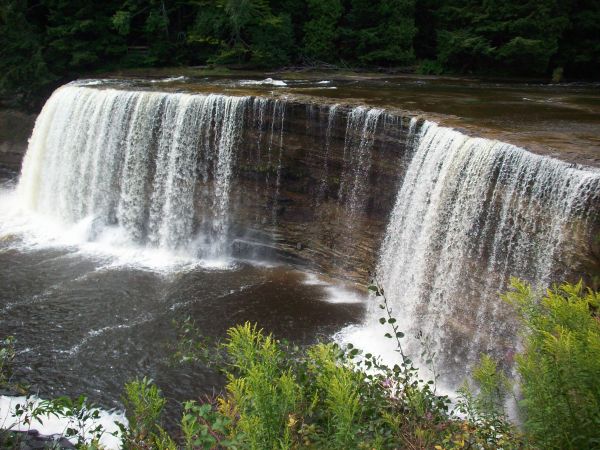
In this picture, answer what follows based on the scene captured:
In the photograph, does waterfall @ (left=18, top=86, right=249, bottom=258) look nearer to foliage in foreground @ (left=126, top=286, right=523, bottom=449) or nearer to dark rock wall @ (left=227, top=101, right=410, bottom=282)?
dark rock wall @ (left=227, top=101, right=410, bottom=282)

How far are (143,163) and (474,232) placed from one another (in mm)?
8058

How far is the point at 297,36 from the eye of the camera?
21.9m

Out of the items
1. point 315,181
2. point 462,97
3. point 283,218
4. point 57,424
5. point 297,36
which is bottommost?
point 57,424

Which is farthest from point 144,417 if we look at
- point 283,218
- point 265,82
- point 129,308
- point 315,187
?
point 265,82

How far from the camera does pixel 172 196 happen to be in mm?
13336

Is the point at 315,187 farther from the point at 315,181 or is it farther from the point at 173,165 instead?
the point at 173,165

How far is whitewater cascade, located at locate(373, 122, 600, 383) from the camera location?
297 inches

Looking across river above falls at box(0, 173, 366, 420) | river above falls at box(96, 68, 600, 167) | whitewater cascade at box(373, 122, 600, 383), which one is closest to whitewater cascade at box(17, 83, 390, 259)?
river above falls at box(0, 173, 366, 420)

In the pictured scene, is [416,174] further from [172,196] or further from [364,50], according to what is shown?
[364,50]

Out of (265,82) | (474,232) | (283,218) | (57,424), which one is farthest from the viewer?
(265,82)

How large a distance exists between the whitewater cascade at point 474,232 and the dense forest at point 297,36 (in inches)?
419

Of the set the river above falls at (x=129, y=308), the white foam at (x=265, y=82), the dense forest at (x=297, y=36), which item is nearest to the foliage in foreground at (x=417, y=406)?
the river above falls at (x=129, y=308)

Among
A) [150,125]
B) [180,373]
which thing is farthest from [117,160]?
[180,373]

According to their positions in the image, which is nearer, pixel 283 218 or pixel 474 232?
pixel 474 232
